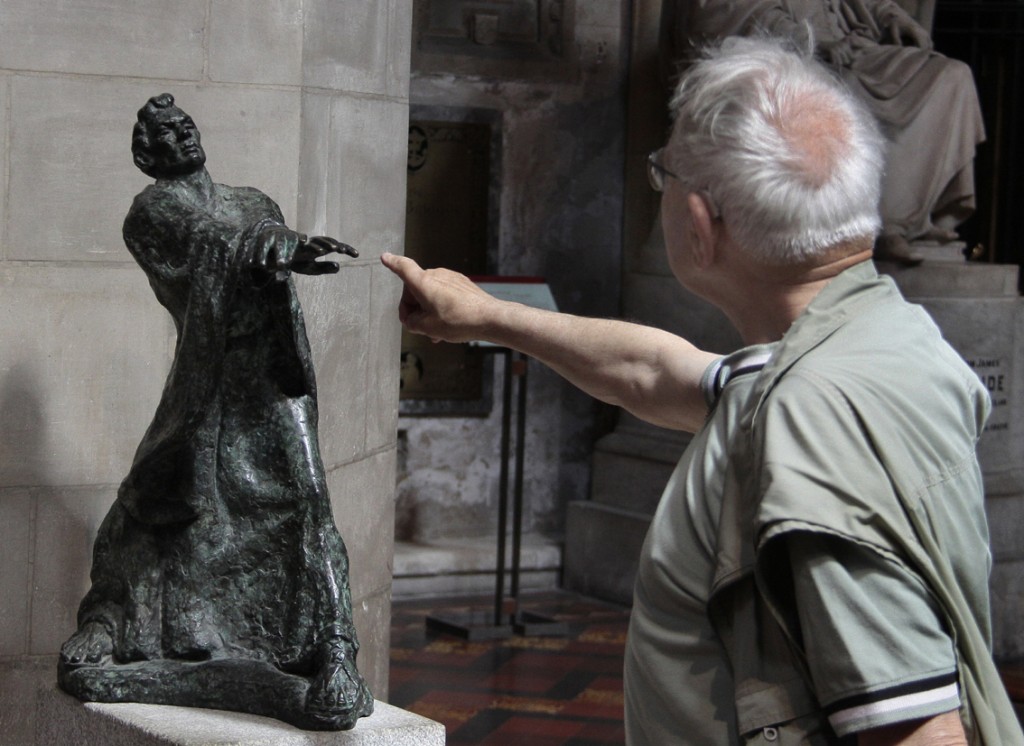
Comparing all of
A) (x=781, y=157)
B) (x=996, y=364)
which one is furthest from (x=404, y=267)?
(x=996, y=364)

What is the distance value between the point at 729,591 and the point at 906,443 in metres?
0.22

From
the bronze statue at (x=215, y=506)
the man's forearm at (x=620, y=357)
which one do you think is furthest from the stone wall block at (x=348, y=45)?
the man's forearm at (x=620, y=357)

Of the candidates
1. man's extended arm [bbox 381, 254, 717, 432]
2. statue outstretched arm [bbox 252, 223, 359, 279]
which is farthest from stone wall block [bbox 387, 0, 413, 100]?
man's extended arm [bbox 381, 254, 717, 432]

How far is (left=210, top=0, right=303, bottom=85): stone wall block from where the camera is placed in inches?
141

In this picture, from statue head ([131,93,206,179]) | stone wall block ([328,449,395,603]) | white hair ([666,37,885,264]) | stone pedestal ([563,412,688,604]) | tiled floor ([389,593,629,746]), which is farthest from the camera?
stone pedestal ([563,412,688,604])

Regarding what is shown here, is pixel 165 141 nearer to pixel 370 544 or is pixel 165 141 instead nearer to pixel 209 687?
pixel 209 687

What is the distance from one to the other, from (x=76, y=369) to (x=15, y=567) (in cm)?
45

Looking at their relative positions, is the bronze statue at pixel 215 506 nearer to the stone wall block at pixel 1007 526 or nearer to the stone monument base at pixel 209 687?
the stone monument base at pixel 209 687

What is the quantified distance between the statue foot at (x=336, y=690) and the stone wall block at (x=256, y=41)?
5.12ft

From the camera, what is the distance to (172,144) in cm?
270

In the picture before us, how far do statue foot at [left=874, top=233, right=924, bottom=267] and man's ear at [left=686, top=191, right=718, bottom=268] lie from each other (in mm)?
4481

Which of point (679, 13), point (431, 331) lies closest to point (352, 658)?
point (431, 331)

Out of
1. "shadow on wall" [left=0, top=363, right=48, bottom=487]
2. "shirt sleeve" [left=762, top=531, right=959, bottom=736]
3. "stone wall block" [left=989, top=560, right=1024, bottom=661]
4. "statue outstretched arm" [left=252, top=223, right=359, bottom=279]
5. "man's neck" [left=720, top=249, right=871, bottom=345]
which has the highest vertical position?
"man's neck" [left=720, top=249, right=871, bottom=345]

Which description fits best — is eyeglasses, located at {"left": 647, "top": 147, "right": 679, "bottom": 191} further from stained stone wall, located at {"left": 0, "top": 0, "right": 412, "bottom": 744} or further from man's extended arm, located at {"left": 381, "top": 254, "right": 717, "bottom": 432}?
stained stone wall, located at {"left": 0, "top": 0, "right": 412, "bottom": 744}
